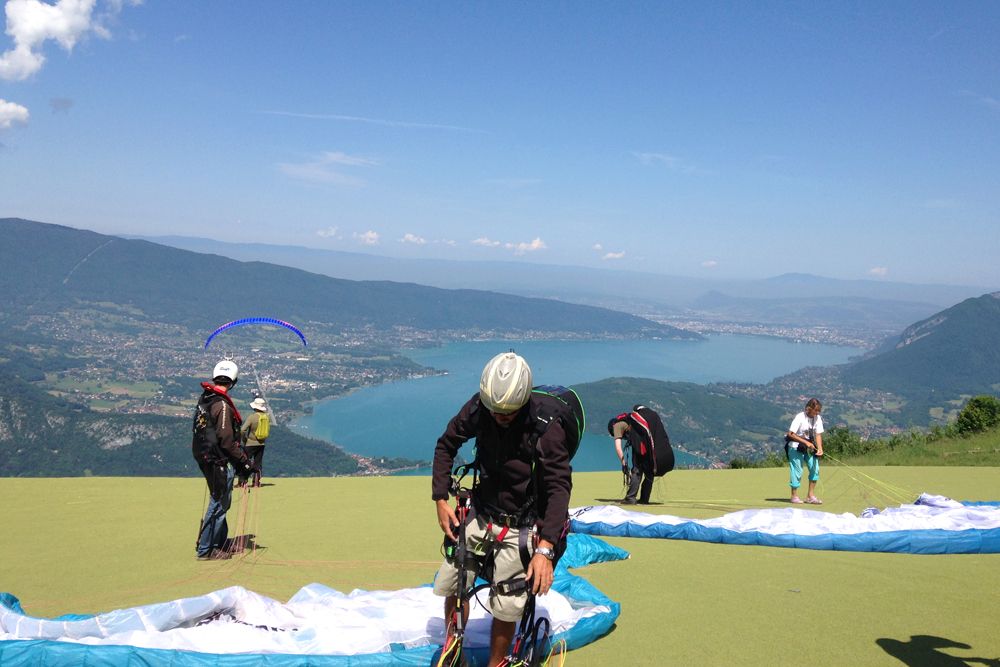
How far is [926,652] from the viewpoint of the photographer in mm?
3768

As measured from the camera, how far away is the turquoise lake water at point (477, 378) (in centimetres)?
7825

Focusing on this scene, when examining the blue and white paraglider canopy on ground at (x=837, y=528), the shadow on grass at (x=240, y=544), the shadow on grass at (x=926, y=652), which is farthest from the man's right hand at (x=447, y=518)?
the shadow on grass at (x=240, y=544)

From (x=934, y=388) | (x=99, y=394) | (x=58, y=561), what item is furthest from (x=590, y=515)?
(x=934, y=388)

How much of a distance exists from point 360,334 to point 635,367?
6926 cm

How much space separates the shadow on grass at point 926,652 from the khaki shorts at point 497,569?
6.73 feet

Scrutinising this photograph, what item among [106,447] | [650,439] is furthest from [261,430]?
[106,447]

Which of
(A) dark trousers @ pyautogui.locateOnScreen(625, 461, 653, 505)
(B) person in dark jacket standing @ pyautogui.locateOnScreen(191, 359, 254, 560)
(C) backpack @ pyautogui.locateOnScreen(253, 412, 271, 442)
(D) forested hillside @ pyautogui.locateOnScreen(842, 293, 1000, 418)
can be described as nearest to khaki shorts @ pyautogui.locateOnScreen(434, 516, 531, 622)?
(B) person in dark jacket standing @ pyautogui.locateOnScreen(191, 359, 254, 560)

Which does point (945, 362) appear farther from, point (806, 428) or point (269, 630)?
point (269, 630)

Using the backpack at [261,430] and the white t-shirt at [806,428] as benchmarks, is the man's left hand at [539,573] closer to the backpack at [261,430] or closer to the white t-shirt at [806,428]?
the white t-shirt at [806,428]

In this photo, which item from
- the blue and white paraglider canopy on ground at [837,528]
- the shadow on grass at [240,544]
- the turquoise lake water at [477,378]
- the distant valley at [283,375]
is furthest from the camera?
the turquoise lake water at [477,378]

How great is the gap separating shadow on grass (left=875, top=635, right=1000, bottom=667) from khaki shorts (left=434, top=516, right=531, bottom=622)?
6.73 feet

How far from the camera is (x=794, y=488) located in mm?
9266

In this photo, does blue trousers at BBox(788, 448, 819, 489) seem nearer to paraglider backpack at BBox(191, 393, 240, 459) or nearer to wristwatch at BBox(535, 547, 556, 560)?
paraglider backpack at BBox(191, 393, 240, 459)

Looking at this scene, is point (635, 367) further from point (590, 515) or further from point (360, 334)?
point (590, 515)
